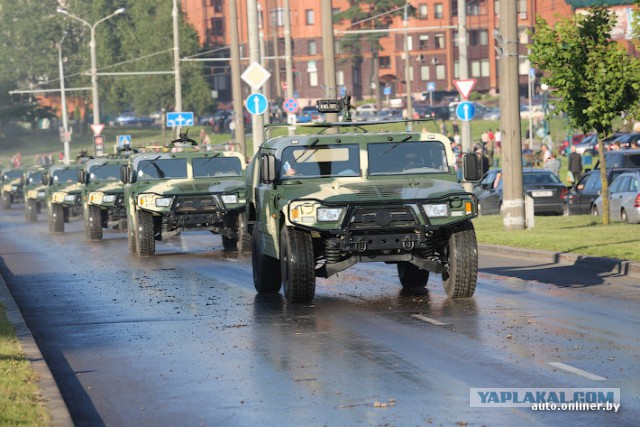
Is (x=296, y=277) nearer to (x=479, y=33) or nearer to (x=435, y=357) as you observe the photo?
(x=435, y=357)

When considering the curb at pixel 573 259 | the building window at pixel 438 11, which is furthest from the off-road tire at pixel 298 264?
the building window at pixel 438 11

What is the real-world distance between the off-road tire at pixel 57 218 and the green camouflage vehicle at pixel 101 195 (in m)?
3.47

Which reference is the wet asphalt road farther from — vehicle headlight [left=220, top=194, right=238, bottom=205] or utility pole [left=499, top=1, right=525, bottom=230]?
utility pole [left=499, top=1, right=525, bottom=230]

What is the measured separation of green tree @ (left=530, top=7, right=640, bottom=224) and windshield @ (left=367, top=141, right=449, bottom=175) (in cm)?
1126

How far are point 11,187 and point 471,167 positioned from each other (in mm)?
54418

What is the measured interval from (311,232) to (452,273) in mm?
1689

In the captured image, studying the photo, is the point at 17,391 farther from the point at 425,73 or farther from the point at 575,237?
the point at 425,73

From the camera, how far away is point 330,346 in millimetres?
12836

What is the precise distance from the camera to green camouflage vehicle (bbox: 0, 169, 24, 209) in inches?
2685

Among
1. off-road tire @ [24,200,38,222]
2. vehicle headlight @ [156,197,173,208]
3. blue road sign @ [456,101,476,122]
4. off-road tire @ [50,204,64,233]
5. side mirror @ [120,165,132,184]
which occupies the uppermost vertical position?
blue road sign @ [456,101,476,122]

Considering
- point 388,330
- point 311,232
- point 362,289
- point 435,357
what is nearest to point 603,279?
point 362,289

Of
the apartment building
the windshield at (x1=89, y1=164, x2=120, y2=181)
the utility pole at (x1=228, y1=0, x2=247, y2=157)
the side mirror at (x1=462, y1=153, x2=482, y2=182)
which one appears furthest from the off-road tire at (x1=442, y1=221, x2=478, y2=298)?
the apartment building

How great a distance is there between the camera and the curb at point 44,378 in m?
9.17

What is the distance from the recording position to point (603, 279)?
19641mm
